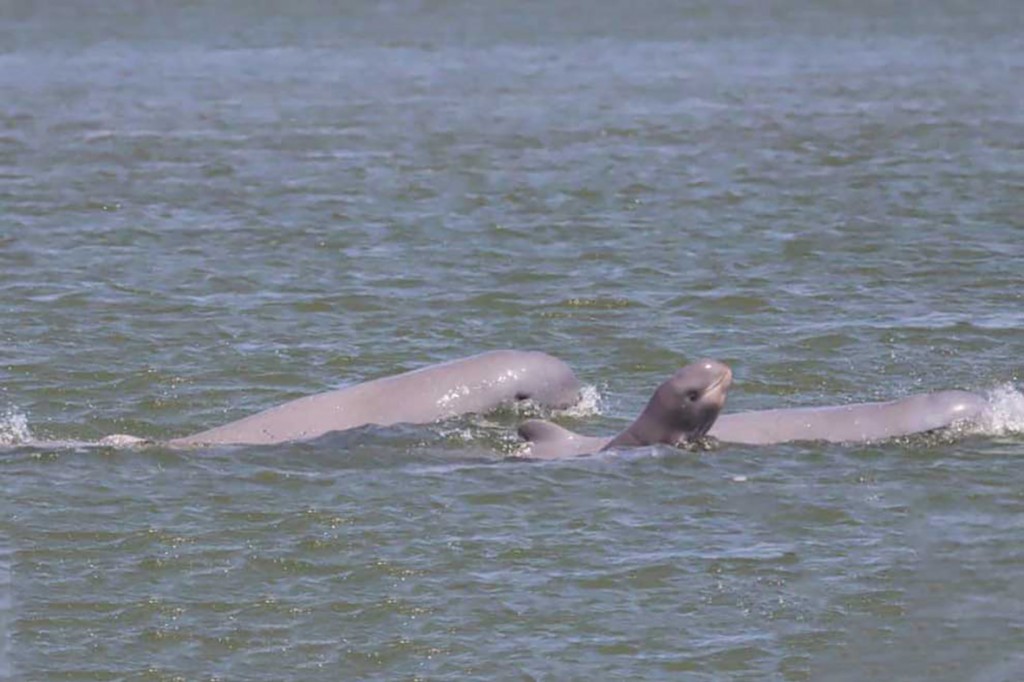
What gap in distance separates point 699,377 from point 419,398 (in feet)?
8.94

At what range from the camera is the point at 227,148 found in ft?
130

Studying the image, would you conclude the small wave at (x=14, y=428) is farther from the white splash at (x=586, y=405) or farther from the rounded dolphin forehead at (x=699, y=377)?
the rounded dolphin forehead at (x=699, y=377)

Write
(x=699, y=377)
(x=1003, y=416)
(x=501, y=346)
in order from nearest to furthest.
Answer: (x=699, y=377)
(x=1003, y=416)
(x=501, y=346)

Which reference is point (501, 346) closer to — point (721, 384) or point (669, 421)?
point (669, 421)

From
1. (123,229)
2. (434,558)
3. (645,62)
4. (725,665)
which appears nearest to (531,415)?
(434,558)

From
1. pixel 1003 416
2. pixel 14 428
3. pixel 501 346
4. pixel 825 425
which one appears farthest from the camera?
pixel 501 346

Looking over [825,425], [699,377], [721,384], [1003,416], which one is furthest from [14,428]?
[1003,416]

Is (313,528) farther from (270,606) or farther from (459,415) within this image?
(459,415)

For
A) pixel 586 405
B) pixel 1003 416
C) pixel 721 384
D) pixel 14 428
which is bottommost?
pixel 586 405

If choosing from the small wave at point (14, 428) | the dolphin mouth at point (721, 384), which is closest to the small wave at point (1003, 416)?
the dolphin mouth at point (721, 384)

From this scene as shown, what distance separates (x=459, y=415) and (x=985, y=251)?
979 cm

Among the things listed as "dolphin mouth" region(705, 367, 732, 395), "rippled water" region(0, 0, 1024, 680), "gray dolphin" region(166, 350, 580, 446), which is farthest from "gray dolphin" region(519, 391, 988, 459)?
"gray dolphin" region(166, 350, 580, 446)

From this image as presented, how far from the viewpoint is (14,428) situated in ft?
65.5

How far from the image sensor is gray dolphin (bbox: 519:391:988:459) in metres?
18.7
